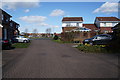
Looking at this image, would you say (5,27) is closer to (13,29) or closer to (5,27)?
(5,27)

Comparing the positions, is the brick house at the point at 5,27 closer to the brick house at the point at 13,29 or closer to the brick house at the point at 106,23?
the brick house at the point at 13,29

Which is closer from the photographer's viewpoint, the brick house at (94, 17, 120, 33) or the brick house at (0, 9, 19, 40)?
the brick house at (0, 9, 19, 40)

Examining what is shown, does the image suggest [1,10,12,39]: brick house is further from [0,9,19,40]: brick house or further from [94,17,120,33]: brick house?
[94,17,120,33]: brick house

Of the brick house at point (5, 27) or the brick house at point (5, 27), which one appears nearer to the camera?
the brick house at point (5, 27)

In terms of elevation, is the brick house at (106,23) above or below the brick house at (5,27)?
above

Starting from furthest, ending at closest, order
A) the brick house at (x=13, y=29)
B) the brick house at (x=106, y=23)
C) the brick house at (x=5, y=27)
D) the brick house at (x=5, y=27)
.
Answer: the brick house at (x=106, y=23)
the brick house at (x=13, y=29)
the brick house at (x=5, y=27)
the brick house at (x=5, y=27)

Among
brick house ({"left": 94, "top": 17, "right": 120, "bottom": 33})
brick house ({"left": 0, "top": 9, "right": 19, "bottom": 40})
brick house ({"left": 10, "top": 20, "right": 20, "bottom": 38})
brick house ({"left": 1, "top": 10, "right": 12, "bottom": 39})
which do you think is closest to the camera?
brick house ({"left": 0, "top": 9, "right": 19, "bottom": 40})

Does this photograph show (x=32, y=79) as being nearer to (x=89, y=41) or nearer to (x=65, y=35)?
(x=89, y=41)

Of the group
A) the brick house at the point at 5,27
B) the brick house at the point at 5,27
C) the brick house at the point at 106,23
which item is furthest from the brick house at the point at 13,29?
the brick house at the point at 106,23

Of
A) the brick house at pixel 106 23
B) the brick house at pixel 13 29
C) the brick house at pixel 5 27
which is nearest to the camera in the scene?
the brick house at pixel 5 27

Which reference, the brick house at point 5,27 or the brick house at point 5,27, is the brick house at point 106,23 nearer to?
the brick house at point 5,27

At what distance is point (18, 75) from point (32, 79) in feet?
2.78

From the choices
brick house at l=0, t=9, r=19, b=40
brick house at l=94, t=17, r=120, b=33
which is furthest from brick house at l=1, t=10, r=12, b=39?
brick house at l=94, t=17, r=120, b=33

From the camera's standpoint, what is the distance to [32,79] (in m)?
5.19
